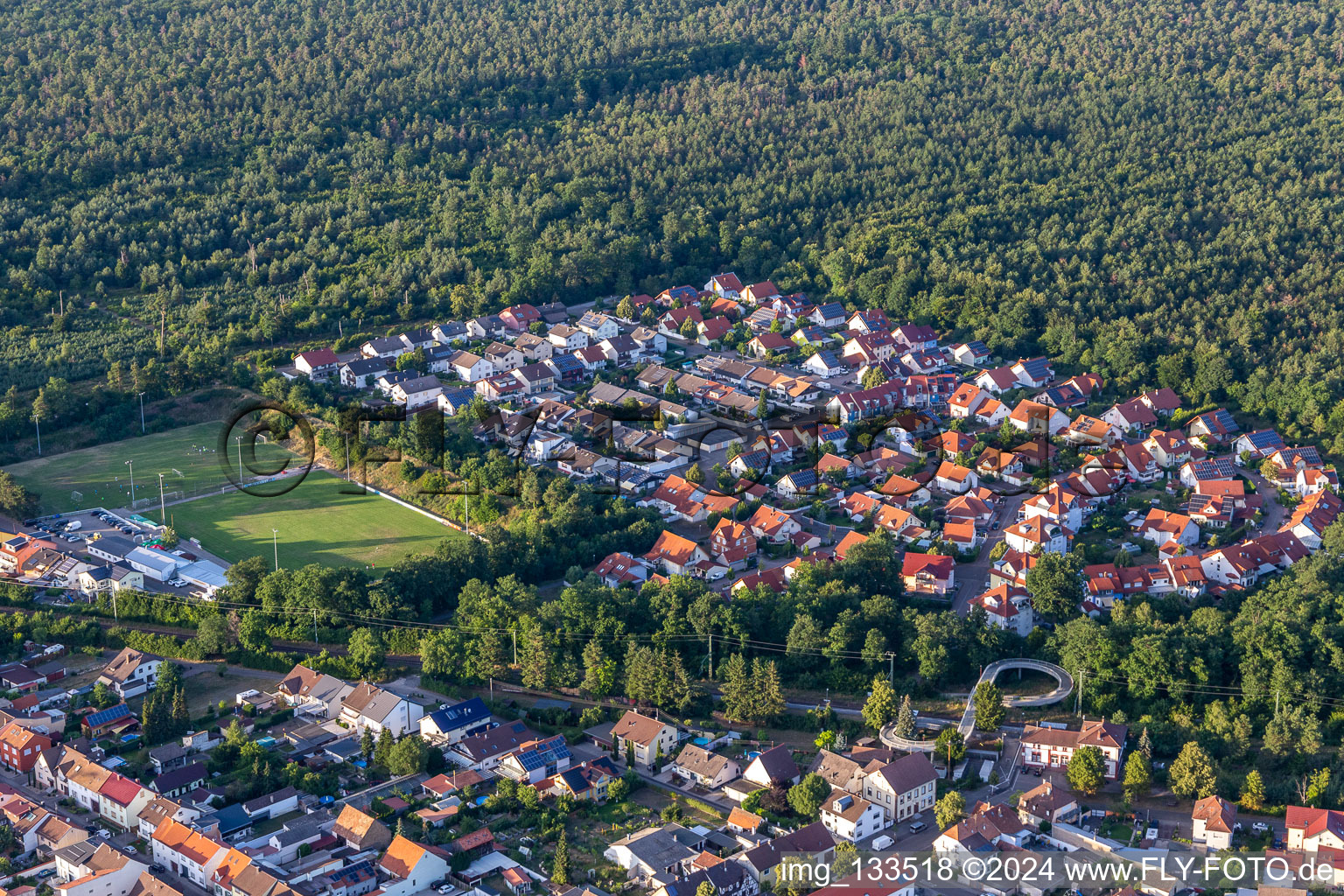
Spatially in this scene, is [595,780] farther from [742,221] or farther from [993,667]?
[742,221]

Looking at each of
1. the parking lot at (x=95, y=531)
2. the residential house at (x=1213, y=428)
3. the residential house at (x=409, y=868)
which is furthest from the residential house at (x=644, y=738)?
the residential house at (x=1213, y=428)

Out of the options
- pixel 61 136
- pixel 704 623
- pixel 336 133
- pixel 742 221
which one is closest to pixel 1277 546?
pixel 704 623

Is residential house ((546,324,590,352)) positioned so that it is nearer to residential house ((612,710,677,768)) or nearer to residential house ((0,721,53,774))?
residential house ((612,710,677,768))

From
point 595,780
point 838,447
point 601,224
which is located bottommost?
point 595,780

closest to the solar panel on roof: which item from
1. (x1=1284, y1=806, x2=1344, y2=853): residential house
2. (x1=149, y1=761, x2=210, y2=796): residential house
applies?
(x1=149, y1=761, x2=210, y2=796): residential house

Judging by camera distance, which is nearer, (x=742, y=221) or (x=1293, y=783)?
(x=1293, y=783)

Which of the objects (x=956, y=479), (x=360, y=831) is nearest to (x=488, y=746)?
(x=360, y=831)

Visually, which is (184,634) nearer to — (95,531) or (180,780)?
(95,531)
